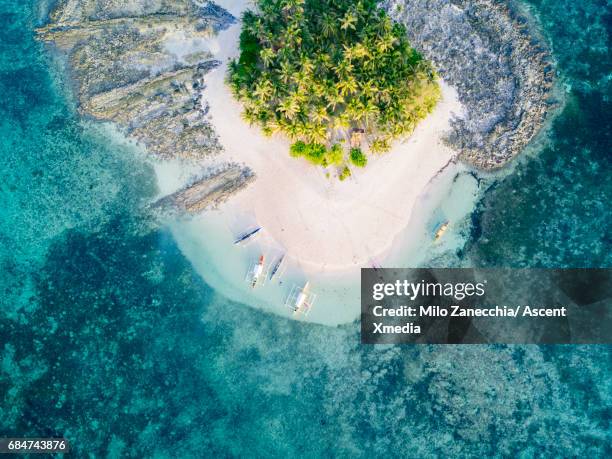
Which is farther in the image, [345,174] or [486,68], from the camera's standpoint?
[486,68]

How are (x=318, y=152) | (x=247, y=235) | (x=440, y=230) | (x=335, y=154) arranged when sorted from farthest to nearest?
(x=247, y=235) < (x=440, y=230) < (x=335, y=154) < (x=318, y=152)

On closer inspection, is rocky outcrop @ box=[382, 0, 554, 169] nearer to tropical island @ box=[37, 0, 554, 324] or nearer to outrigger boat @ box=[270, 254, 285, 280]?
tropical island @ box=[37, 0, 554, 324]

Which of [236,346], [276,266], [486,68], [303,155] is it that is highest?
[486,68]

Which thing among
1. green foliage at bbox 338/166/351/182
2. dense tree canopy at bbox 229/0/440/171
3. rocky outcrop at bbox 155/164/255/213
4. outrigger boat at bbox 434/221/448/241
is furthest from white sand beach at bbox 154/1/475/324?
dense tree canopy at bbox 229/0/440/171

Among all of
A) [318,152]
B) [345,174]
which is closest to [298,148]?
[318,152]

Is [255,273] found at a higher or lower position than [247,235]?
lower

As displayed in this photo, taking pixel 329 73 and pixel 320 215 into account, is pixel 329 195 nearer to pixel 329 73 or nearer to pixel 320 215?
pixel 320 215

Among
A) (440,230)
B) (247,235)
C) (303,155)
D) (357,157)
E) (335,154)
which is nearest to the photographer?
(335,154)
